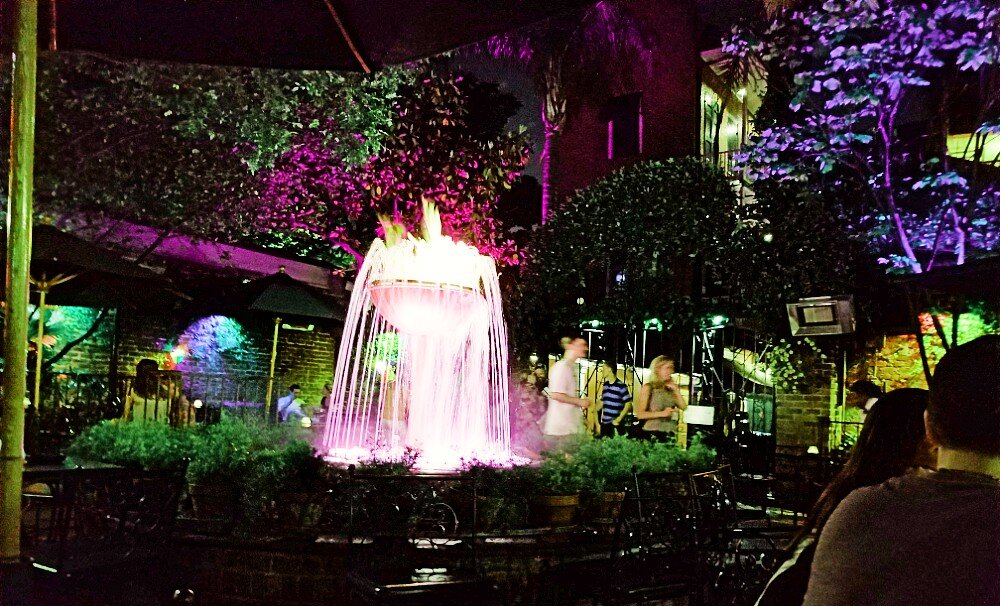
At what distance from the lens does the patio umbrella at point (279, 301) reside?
38.2 feet

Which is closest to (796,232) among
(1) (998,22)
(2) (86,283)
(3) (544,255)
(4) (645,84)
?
(1) (998,22)

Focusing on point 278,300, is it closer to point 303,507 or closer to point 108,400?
point 108,400

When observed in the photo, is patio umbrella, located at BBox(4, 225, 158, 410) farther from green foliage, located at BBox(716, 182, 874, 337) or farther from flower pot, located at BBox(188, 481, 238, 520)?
green foliage, located at BBox(716, 182, 874, 337)

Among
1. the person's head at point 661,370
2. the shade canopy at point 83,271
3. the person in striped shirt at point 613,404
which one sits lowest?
the person in striped shirt at point 613,404

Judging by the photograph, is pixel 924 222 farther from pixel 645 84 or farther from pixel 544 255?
pixel 645 84

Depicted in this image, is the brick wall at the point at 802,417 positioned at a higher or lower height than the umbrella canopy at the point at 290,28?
lower

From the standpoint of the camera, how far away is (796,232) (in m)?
11.5

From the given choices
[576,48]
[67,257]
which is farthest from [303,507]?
[576,48]

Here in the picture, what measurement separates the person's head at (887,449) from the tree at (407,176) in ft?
35.0

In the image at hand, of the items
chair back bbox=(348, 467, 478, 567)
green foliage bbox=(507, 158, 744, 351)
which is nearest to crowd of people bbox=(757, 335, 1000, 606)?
chair back bbox=(348, 467, 478, 567)

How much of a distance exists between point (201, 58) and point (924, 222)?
10.5 metres

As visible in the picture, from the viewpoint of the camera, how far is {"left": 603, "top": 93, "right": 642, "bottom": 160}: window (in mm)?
17828

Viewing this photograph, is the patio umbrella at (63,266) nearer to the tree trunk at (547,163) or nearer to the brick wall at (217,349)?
the brick wall at (217,349)

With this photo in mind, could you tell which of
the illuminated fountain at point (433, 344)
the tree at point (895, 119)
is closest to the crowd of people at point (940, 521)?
the illuminated fountain at point (433, 344)
